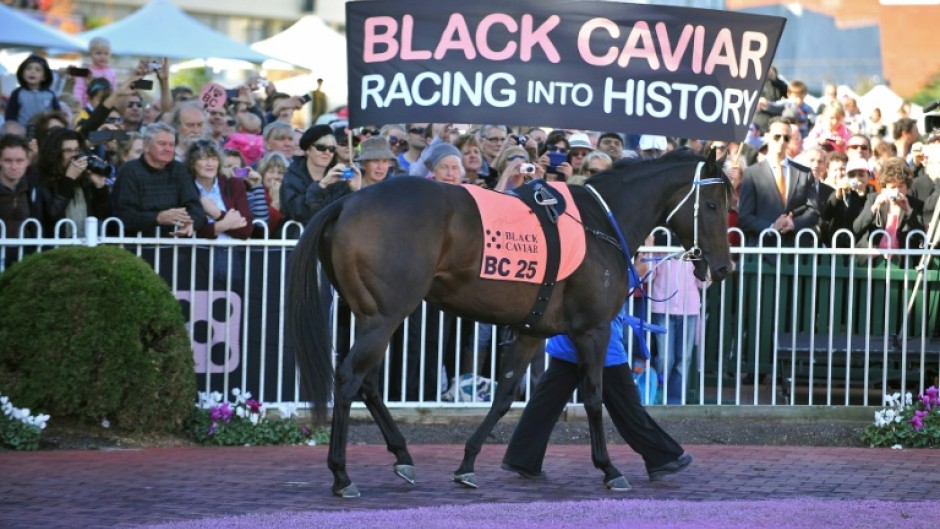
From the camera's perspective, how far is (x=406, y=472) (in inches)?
363

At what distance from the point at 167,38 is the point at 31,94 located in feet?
19.9

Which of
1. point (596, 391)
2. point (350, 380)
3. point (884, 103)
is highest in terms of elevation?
point (884, 103)

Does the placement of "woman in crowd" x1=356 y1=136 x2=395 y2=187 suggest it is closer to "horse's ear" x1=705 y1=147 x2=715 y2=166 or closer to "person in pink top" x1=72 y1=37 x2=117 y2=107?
"horse's ear" x1=705 y1=147 x2=715 y2=166

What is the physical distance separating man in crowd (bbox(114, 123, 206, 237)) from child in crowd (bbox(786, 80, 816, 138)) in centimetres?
1003

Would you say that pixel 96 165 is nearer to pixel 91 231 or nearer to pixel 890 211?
pixel 91 231

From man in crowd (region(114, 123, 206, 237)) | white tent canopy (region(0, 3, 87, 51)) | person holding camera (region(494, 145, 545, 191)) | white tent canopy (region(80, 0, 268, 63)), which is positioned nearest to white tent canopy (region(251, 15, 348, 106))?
white tent canopy (region(80, 0, 268, 63))

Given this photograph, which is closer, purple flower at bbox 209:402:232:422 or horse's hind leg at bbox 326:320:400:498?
horse's hind leg at bbox 326:320:400:498

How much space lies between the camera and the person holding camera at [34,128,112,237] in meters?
11.6

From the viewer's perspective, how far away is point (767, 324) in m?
12.8

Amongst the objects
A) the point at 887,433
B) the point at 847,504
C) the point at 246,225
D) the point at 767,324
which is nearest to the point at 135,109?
the point at 246,225

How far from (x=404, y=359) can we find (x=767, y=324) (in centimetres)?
316

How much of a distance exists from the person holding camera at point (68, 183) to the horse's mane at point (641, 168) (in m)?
4.10

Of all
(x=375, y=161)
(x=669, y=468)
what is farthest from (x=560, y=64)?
(x=669, y=468)

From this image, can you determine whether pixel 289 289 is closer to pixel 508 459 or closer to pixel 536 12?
pixel 508 459
